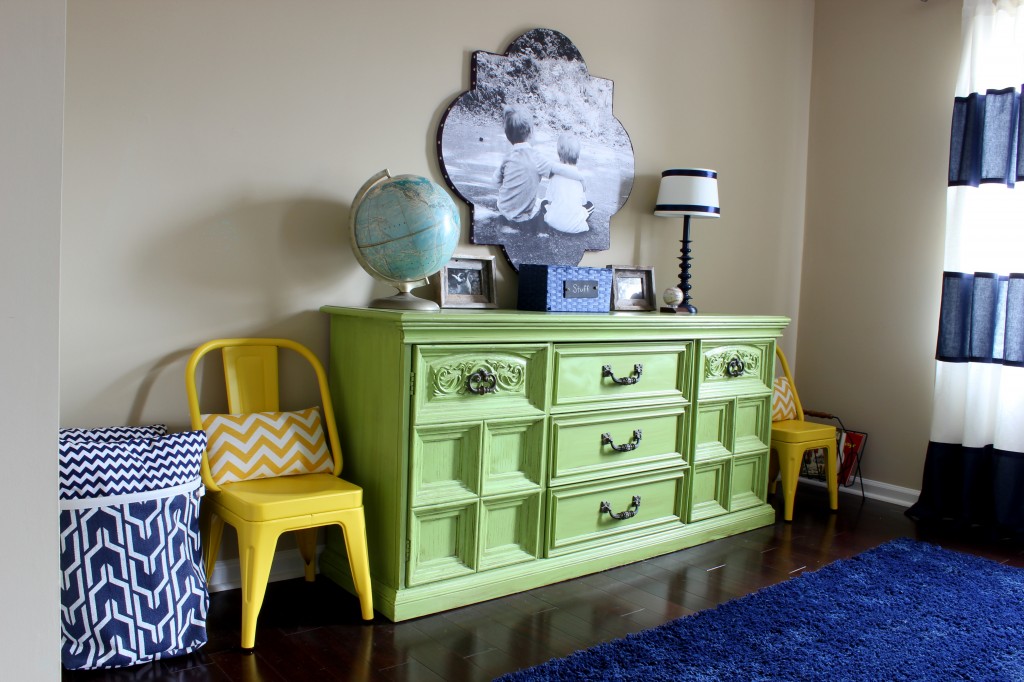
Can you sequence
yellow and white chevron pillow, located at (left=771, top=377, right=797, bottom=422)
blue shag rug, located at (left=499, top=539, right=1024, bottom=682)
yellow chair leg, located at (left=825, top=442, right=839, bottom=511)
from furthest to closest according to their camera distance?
1. yellow and white chevron pillow, located at (left=771, top=377, right=797, bottom=422)
2. yellow chair leg, located at (left=825, top=442, right=839, bottom=511)
3. blue shag rug, located at (left=499, top=539, right=1024, bottom=682)

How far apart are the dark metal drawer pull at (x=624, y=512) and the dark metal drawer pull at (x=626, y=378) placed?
1.39 feet

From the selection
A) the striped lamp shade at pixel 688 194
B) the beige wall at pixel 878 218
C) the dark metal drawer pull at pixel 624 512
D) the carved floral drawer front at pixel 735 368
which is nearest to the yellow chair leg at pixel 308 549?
the dark metal drawer pull at pixel 624 512

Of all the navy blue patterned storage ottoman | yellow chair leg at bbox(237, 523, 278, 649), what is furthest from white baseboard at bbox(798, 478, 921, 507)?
the navy blue patterned storage ottoman

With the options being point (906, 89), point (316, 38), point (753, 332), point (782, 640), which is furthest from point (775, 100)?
point (782, 640)

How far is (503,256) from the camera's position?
3.17 m

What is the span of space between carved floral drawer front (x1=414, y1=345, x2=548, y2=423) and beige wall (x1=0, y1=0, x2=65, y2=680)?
1.20 m

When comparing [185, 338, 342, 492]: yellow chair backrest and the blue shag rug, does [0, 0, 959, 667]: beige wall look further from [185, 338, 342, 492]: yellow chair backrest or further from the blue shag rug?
the blue shag rug

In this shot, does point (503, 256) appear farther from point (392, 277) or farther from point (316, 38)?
point (316, 38)

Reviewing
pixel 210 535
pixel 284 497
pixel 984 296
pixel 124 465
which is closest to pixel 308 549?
pixel 210 535

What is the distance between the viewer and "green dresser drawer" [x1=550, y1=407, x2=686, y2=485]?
276 cm

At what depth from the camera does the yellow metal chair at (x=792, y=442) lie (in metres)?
3.59

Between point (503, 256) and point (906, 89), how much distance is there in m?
2.18

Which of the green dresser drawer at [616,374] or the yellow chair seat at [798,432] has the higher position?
the green dresser drawer at [616,374]

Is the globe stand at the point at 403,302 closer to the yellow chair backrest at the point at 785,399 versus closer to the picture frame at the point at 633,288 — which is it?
the picture frame at the point at 633,288
